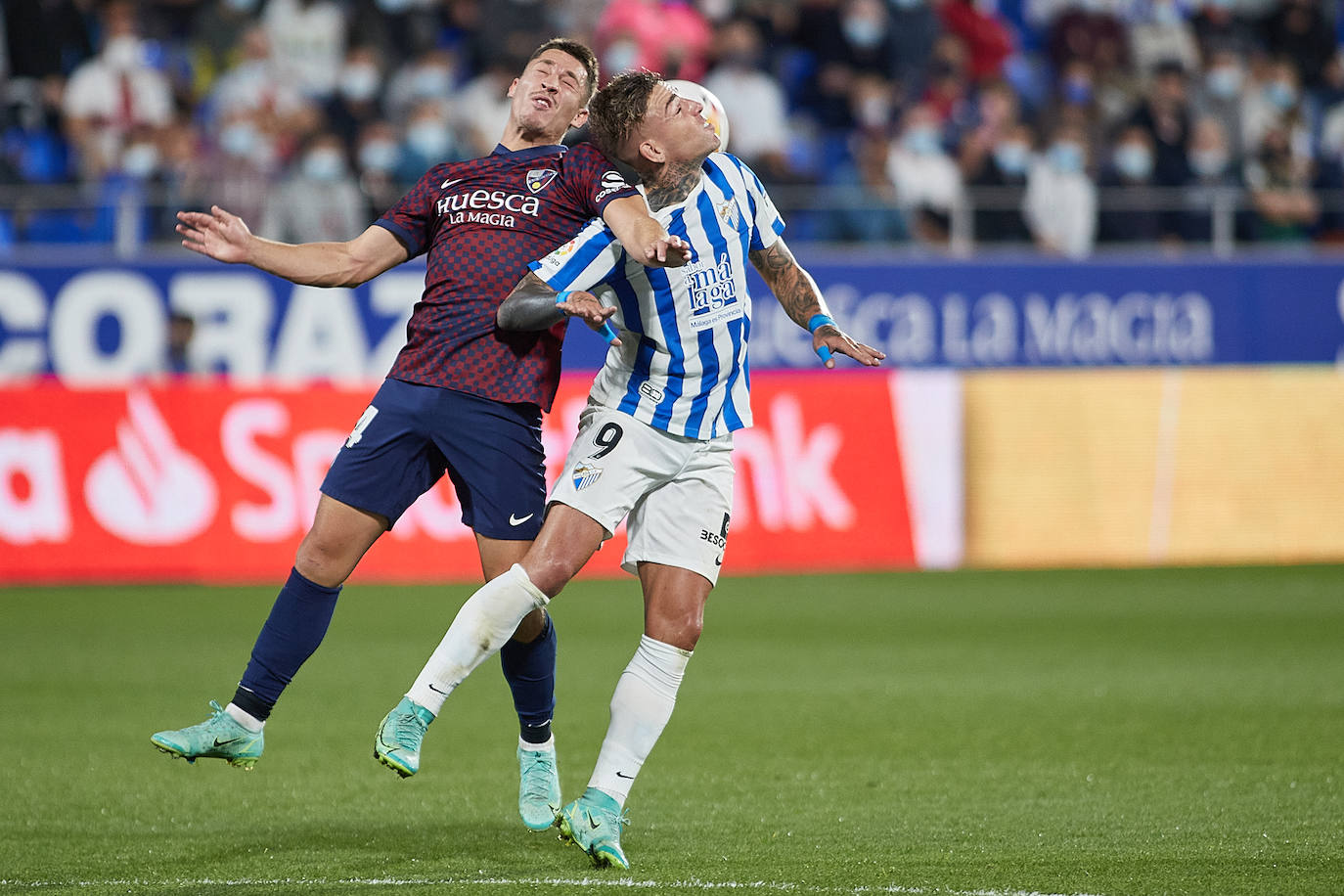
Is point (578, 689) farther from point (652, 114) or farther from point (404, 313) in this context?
point (404, 313)

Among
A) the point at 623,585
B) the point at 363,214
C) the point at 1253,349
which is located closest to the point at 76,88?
the point at 363,214

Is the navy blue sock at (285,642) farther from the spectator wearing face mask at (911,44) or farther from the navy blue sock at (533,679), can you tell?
the spectator wearing face mask at (911,44)

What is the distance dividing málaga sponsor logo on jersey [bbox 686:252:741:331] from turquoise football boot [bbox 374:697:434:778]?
137 cm

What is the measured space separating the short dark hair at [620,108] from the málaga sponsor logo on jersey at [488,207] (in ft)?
1.37

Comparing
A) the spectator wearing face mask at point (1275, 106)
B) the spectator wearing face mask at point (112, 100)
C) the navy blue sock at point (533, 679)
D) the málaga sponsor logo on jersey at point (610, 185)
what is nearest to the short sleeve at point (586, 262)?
the málaga sponsor logo on jersey at point (610, 185)

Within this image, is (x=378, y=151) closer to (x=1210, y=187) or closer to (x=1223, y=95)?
(x=1210, y=187)

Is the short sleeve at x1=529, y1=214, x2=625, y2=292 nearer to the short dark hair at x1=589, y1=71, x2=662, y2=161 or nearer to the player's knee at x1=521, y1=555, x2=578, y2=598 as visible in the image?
the short dark hair at x1=589, y1=71, x2=662, y2=161

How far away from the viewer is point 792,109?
61.5 ft

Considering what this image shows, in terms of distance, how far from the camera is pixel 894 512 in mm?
13641

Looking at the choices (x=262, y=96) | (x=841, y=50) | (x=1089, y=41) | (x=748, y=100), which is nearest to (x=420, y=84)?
(x=262, y=96)

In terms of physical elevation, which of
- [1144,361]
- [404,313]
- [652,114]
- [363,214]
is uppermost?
[652,114]

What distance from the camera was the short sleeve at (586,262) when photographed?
211 inches

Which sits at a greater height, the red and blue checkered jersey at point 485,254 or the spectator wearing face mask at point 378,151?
the red and blue checkered jersey at point 485,254

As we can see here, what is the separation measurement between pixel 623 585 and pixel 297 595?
7411 millimetres
